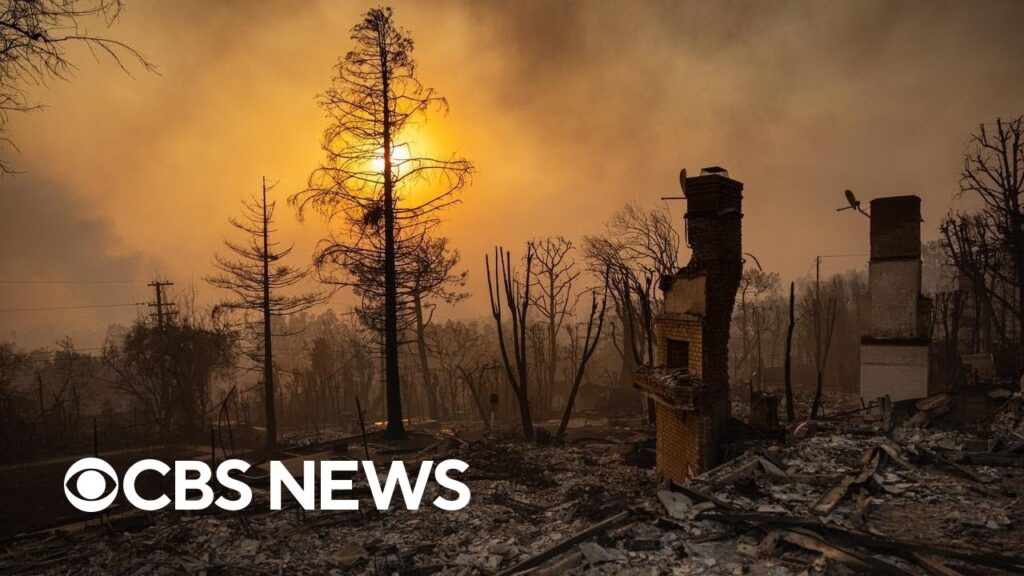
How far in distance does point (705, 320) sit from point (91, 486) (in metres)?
16.8

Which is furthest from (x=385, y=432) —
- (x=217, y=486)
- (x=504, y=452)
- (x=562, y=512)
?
(x=562, y=512)

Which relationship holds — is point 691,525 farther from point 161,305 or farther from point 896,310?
point 161,305

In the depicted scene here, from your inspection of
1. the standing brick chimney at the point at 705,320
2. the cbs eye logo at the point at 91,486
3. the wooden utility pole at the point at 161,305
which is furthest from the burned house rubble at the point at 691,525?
the wooden utility pole at the point at 161,305

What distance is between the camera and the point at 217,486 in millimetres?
11727

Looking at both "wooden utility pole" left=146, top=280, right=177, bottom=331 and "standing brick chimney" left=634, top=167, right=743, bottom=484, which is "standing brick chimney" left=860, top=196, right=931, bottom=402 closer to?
"standing brick chimney" left=634, top=167, right=743, bottom=484

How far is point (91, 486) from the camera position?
1429 centimetres

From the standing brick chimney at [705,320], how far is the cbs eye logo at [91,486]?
10823mm

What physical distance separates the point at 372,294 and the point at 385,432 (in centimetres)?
511

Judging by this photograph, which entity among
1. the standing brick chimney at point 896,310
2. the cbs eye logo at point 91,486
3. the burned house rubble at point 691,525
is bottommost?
the cbs eye logo at point 91,486

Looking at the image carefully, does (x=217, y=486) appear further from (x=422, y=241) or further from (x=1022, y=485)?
(x=1022, y=485)

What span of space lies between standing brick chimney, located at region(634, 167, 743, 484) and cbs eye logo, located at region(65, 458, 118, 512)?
1082 cm

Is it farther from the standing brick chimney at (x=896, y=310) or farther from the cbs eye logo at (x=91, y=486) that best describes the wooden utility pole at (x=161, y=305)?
the standing brick chimney at (x=896, y=310)

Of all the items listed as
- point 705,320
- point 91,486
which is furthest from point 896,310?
point 91,486

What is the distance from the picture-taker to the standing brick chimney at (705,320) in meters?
9.58
